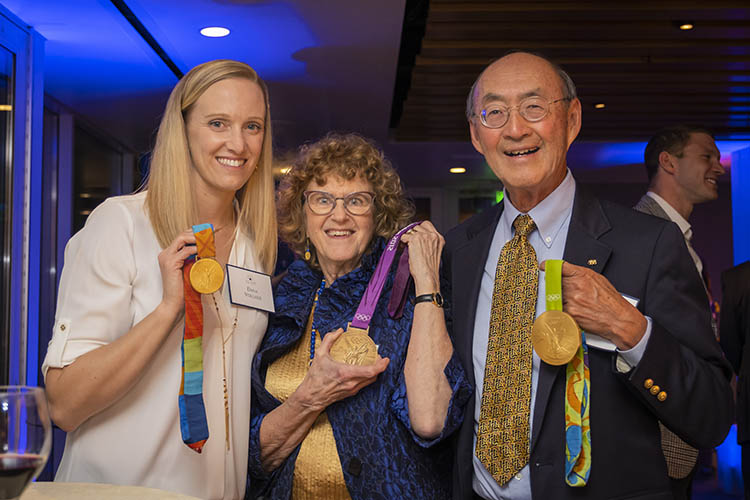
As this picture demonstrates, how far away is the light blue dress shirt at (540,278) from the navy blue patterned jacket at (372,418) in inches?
3.3

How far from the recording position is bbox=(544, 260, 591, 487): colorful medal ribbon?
5.52ft

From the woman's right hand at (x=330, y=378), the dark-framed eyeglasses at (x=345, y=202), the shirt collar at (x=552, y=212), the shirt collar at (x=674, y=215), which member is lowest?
the woman's right hand at (x=330, y=378)

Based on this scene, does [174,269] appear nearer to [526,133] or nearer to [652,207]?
[526,133]

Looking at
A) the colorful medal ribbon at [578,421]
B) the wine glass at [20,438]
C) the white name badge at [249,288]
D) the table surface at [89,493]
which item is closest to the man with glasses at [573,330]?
the colorful medal ribbon at [578,421]

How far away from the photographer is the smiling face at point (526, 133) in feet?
6.46

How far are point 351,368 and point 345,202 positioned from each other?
57 cm

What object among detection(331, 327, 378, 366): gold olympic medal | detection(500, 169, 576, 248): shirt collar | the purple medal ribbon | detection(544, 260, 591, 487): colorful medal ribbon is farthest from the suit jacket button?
detection(500, 169, 576, 248): shirt collar

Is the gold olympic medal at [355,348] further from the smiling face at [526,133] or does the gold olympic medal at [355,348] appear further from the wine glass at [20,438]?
the wine glass at [20,438]

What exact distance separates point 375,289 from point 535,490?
742 mm

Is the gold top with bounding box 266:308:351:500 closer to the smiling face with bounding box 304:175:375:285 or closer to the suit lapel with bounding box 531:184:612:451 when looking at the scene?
the smiling face with bounding box 304:175:375:285

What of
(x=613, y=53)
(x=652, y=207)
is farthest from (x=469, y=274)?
(x=613, y=53)

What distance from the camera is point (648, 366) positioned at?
1640mm

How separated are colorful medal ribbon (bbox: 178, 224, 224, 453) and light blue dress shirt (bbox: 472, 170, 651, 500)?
72 cm

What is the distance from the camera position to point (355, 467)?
2.04 metres
